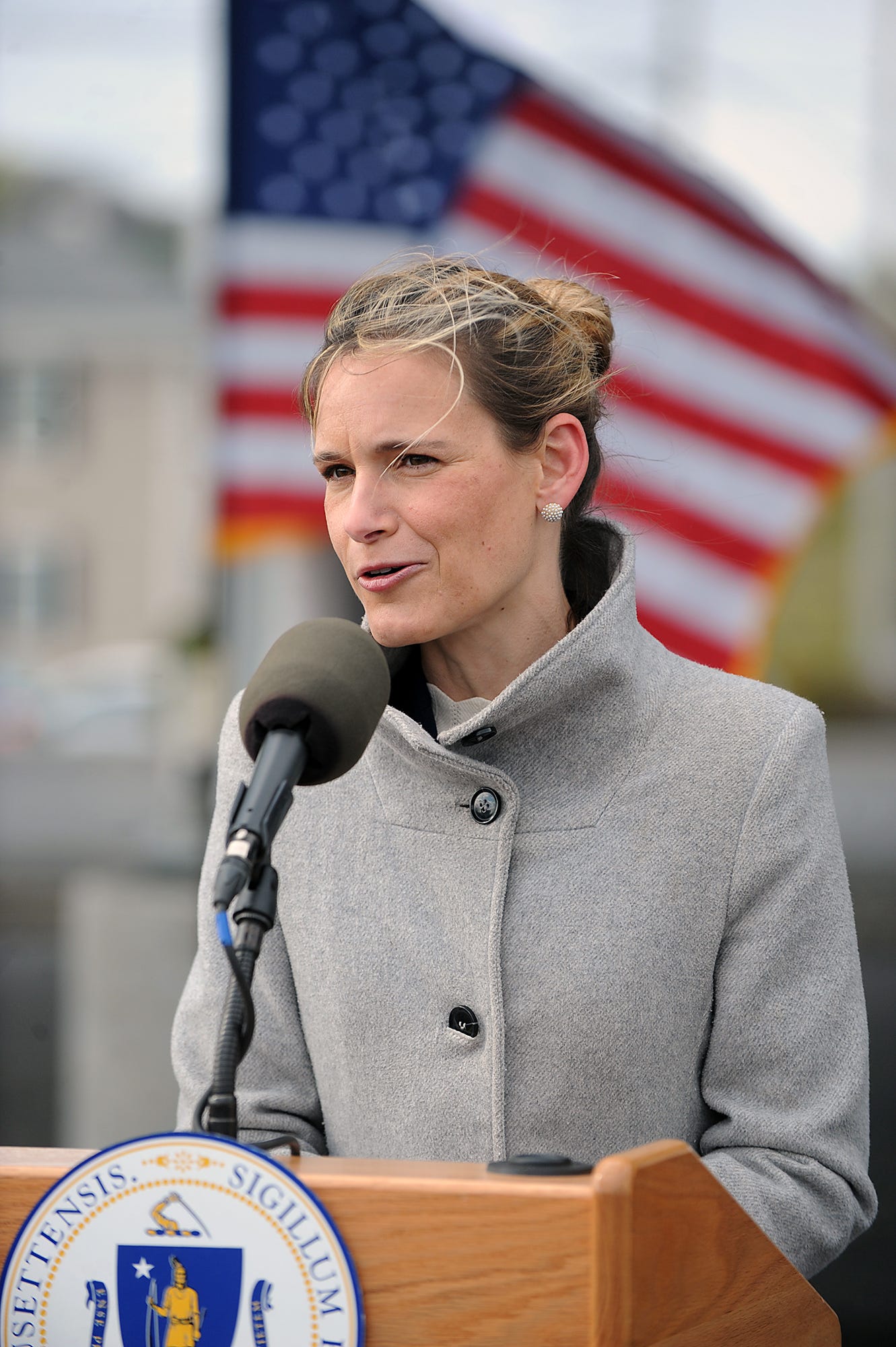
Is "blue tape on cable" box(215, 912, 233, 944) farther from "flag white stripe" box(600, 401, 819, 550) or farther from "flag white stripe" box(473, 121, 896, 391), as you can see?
"flag white stripe" box(473, 121, 896, 391)

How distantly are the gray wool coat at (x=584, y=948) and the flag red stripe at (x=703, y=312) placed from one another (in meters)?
2.09

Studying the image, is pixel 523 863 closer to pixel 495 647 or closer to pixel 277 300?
pixel 495 647

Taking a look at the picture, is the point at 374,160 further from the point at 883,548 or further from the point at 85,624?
the point at 85,624

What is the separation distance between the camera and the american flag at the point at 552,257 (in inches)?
136

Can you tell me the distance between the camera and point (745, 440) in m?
3.75

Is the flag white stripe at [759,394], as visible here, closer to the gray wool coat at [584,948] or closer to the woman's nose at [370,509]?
the gray wool coat at [584,948]

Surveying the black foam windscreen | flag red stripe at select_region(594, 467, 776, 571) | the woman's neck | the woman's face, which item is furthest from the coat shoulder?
flag red stripe at select_region(594, 467, 776, 571)

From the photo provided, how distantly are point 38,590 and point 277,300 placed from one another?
13856mm

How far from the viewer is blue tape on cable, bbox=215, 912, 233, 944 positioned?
1.10m

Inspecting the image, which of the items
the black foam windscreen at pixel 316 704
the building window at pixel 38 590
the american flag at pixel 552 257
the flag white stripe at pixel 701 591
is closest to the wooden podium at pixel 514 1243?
the black foam windscreen at pixel 316 704

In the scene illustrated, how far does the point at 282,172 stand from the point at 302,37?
0.94ft

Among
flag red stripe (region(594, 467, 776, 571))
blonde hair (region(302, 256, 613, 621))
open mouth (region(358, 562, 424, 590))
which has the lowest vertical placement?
flag red stripe (region(594, 467, 776, 571))

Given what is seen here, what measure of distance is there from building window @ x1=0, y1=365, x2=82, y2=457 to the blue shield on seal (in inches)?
497

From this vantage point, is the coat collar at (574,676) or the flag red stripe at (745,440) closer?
the coat collar at (574,676)
